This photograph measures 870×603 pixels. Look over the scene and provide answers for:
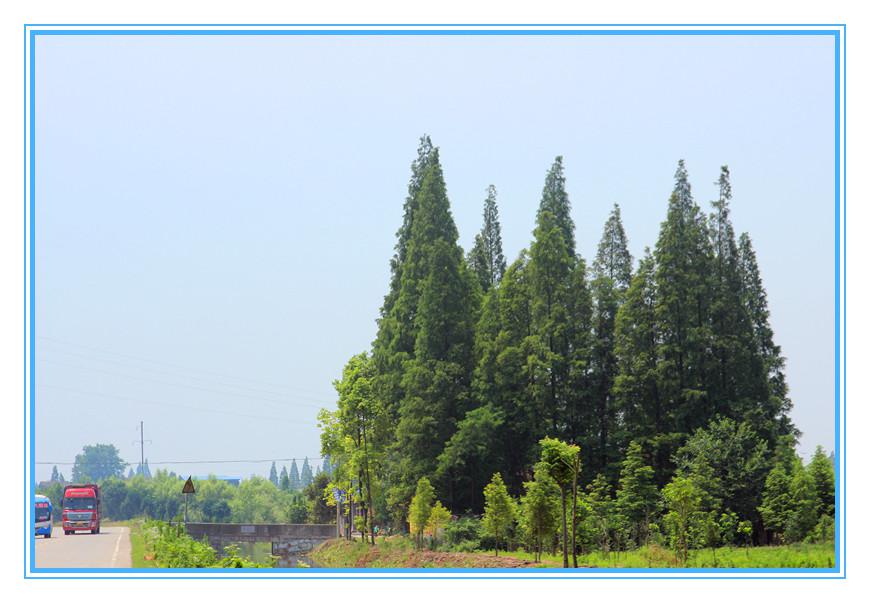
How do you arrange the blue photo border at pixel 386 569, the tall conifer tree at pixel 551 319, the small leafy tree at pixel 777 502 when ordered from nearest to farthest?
the blue photo border at pixel 386 569 < the small leafy tree at pixel 777 502 < the tall conifer tree at pixel 551 319

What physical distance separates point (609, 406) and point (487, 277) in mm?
10022

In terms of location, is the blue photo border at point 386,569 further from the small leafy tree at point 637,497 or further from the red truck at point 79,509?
the red truck at point 79,509

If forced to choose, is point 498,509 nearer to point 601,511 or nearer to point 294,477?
point 601,511

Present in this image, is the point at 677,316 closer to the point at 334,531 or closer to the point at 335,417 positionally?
the point at 335,417

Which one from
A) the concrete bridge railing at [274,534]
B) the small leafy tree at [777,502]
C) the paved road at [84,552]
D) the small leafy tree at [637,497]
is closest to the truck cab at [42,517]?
the paved road at [84,552]

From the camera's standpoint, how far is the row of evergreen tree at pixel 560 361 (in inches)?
1329

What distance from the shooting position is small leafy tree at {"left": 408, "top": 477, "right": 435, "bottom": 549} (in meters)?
34.1

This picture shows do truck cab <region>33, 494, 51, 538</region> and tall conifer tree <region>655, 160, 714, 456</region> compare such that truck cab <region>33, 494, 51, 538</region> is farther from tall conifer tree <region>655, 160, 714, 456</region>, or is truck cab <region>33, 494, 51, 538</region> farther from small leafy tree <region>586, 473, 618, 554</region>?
tall conifer tree <region>655, 160, 714, 456</region>

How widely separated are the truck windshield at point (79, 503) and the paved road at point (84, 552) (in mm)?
2886

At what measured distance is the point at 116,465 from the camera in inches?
3135

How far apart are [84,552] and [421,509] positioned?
9.33 meters

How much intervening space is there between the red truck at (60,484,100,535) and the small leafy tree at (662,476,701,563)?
2293 cm
